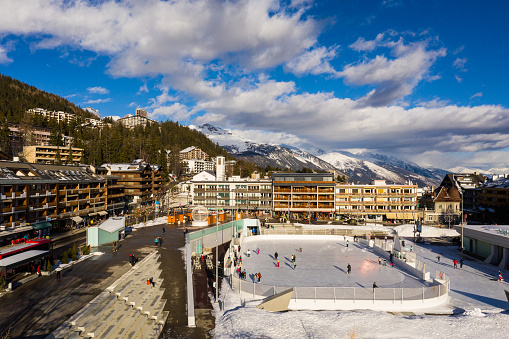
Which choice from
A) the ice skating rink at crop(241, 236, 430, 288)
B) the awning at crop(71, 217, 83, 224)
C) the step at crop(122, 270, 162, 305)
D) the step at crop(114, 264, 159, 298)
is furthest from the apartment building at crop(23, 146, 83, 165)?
the step at crop(122, 270, 162, 305)

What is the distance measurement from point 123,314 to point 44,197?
4759 centimetres

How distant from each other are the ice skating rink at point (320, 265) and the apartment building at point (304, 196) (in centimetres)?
2813

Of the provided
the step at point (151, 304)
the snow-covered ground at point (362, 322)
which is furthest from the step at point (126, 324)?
the snow-covered ground at point (362, 322)

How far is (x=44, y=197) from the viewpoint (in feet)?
187

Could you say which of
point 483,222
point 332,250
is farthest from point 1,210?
point 483,222

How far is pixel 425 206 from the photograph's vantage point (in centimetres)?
9506

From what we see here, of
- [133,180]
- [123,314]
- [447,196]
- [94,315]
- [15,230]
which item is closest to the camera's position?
[94,315]

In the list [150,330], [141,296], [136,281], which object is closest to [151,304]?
[141,296]

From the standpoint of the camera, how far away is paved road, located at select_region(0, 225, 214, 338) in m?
19.4

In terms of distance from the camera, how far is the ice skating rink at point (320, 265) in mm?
34844

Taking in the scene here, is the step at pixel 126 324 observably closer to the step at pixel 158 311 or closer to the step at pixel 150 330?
the step at pixel 158 311

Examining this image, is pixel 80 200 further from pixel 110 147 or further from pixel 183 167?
pixel 183 167

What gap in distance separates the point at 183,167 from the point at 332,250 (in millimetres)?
138231

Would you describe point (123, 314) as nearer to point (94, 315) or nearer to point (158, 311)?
point (94, 315)
